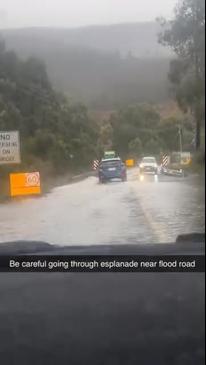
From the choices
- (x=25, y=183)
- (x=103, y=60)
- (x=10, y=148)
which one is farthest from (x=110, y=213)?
(x=103, y=60)

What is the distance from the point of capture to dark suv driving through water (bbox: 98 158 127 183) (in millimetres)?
3621

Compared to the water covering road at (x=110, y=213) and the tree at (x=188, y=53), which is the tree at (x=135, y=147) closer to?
the water covering road at (x=110, y=213)

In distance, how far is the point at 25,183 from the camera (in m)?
3.54

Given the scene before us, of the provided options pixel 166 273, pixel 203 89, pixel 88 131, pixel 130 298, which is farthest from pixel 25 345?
pixel 203 89

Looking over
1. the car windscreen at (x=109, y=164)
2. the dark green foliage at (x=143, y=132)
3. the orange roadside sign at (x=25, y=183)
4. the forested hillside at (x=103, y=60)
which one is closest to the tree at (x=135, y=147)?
the dark green foliage at (x=143, y=132)

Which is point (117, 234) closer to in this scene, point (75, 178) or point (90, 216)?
point (90, 216)

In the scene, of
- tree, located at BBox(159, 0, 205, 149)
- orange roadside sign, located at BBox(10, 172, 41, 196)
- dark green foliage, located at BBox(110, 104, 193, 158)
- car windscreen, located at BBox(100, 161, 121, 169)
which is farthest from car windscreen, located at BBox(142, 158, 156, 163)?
orange roadside sign, located at BBox(10, 172, 41, 196)

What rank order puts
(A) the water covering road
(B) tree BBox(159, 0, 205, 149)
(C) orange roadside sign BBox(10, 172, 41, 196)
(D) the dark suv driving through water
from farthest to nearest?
(D) the dark suv driving through water
(C) orange roadside sign BBox(10, 172, 41, 196)
(A) the water covering road
(B) tree BBox(159, 0, 205, 149)

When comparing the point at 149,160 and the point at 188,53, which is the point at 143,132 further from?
the point at 188,53

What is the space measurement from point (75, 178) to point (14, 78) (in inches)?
25.6

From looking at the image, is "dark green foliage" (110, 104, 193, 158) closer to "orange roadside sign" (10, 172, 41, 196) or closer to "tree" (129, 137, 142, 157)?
"tree" (129, 137, 142, 157)

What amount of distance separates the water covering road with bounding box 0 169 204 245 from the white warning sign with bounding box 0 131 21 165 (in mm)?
247

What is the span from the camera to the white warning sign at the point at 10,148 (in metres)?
3.46

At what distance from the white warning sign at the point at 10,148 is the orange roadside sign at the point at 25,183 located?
85 mm
